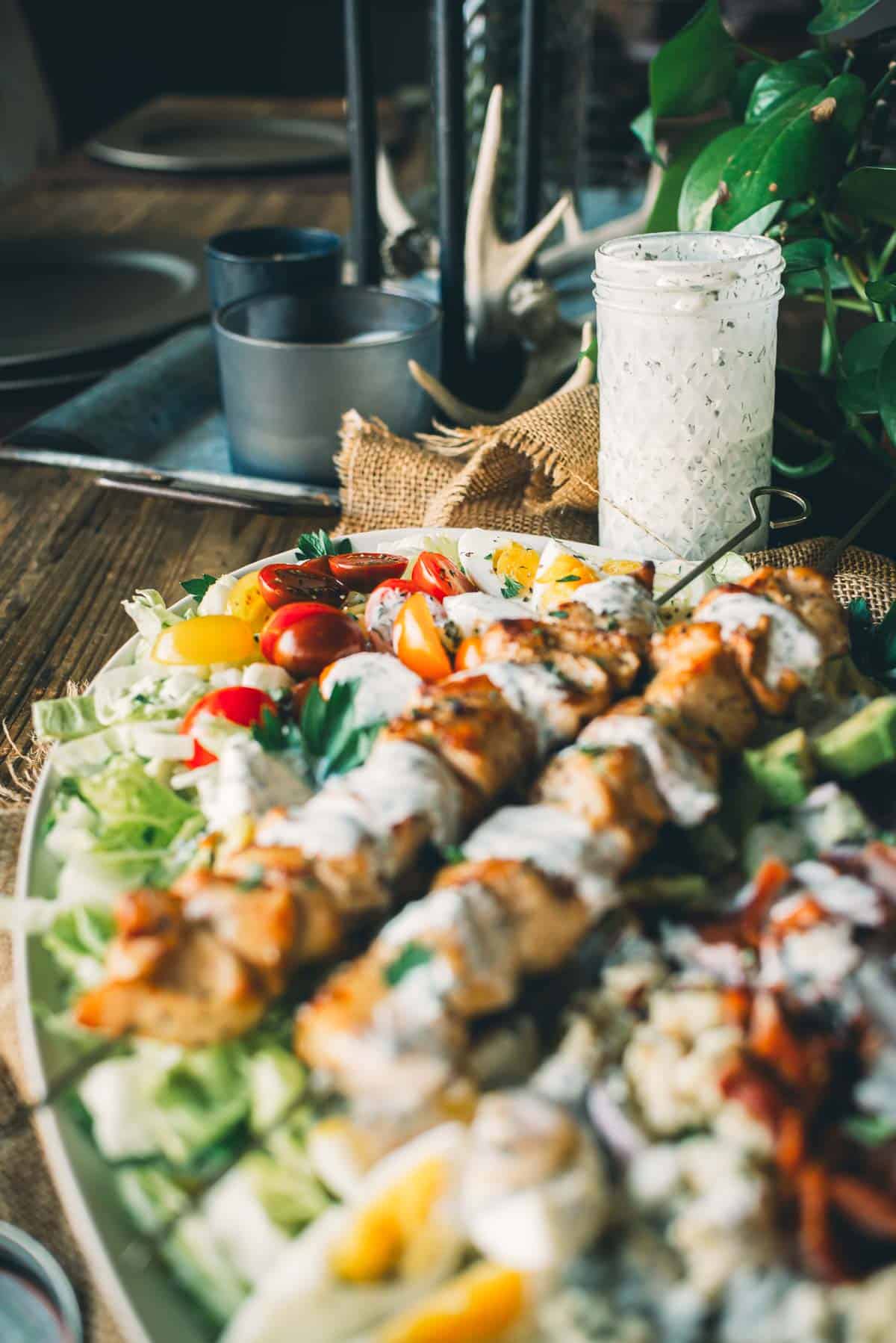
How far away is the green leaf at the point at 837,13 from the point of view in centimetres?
201

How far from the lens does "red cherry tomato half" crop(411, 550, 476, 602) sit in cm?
173

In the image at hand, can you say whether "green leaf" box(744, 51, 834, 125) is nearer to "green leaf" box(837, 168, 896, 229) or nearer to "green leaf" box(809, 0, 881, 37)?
"green leaf" box(809, 0, 881, 37)

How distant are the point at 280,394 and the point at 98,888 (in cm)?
127

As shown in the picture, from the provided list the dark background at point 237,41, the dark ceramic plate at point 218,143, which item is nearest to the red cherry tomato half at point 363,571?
the dark ceramic plate at point 218,143

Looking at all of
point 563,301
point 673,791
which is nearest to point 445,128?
point 563,301

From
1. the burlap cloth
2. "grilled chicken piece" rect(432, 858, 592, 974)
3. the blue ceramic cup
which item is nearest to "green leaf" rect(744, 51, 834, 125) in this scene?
the burlap cloth

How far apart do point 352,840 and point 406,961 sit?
0.15 metres

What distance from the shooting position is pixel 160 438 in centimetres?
275

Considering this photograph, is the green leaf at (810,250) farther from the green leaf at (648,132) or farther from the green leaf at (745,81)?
the green leaf at (648,132)

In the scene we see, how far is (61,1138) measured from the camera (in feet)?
3.29

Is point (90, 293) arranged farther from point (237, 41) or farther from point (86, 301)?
point (237, 41)

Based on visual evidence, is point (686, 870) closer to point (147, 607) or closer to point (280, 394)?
point (147, 607)

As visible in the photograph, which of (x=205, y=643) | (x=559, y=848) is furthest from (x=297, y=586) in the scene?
(x=559, y=848)

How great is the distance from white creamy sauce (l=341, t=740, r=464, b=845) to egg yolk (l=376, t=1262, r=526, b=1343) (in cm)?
41
